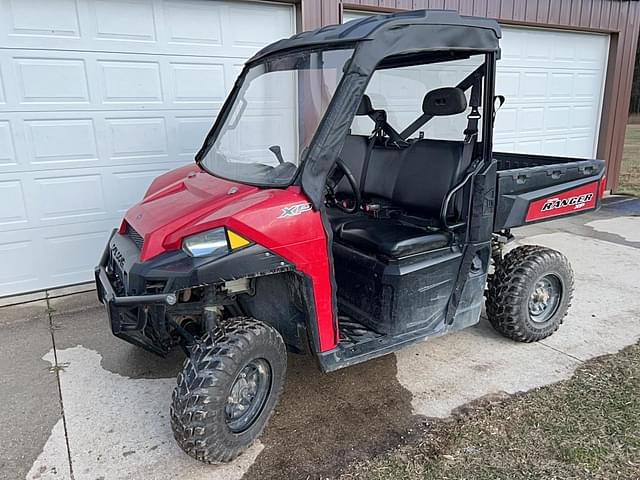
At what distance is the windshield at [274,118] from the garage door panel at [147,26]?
1.88 m

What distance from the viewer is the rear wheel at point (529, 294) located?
127 inches

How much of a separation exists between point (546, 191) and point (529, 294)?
647mm

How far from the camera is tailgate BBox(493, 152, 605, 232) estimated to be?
3.00 m

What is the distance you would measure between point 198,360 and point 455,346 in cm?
184

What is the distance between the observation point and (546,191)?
3.19 meters

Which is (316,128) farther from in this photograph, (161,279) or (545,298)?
(545,298)

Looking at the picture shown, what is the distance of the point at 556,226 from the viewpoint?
21.0 ft

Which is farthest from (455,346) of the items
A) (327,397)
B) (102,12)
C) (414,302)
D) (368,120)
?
(102,12)

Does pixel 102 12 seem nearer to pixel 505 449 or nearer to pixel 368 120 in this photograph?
pixel 368 120

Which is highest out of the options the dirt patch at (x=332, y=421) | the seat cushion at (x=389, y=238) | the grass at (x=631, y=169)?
the seat cushion at (x=389, y=238)

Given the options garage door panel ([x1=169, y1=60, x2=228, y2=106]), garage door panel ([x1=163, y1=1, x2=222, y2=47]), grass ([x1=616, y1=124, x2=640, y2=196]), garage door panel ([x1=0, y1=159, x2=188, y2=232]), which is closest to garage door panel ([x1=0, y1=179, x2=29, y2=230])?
→ garage door panel ([x1=0, y1=159, x2=188, y2=232])

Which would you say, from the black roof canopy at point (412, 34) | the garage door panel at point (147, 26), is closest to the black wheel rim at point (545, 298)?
the black roof canopy at point (412, 34)

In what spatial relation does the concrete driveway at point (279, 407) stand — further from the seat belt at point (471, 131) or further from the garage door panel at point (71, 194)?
the seat belt at point (471, 131)

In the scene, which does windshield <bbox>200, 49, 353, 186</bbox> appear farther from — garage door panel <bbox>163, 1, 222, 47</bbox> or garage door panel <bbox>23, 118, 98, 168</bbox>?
garage door panel <bbox>163, 1, 222, 47</bbox>
